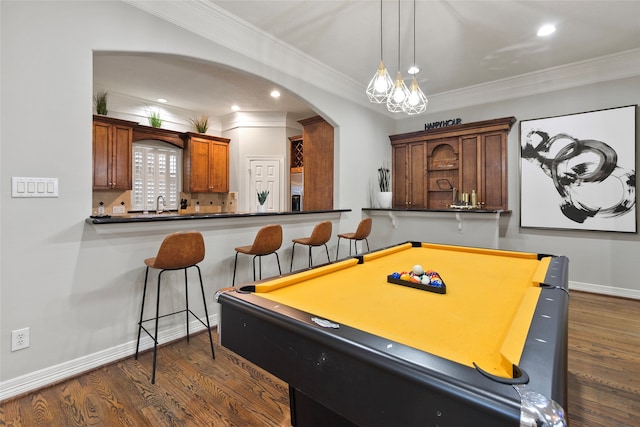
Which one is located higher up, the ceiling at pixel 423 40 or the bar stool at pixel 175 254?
the ceiling at pixel 423 40

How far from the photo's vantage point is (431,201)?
A: 5020 millimetres

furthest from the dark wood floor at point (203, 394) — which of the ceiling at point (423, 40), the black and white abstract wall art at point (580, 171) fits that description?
the ceiling at point (423, 40)

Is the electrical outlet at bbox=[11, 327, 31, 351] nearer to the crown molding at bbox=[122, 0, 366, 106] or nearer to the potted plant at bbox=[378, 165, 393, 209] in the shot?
the crown molding at bbox=[122, 0, 366, 106]

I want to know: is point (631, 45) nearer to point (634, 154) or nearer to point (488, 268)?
point (634, 154)

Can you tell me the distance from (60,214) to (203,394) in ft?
4.84

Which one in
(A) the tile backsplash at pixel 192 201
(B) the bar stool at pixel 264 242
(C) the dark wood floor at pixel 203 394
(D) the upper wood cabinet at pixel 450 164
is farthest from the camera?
(A) the tile backsplash at pixel 192 201

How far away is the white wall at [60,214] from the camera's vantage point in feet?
5.86

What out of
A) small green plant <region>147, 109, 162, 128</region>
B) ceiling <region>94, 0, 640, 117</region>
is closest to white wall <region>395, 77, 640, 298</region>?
ceiling <region>94, 0, 640, 117</region>

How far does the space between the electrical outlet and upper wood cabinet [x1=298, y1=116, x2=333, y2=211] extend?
11.0ft

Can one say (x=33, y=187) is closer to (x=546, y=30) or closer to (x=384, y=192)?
(x=384, y=192)

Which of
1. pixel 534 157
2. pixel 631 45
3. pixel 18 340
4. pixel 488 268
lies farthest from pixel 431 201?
pixel 18 340

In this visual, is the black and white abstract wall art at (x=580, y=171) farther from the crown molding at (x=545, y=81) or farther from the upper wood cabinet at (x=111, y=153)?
the upper wood cabinet at (x=111, y=153)

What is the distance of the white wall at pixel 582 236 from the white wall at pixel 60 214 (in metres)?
4.40

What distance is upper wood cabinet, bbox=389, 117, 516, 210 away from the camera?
4.31 metres
